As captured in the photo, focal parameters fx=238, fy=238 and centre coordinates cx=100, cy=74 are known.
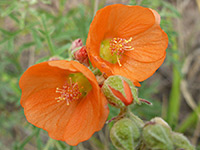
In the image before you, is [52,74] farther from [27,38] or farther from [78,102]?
[27,38]

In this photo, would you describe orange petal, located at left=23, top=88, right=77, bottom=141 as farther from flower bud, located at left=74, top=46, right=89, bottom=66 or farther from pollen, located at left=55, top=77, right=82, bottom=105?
flower bud, located at left=74, top=46, right=89, bottom=66

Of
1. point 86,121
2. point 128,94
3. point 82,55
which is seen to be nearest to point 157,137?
point 128,94

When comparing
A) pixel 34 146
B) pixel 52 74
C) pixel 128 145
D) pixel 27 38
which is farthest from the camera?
pixel 27 38

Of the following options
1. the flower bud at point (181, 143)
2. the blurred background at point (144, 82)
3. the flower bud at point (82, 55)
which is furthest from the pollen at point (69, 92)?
the blurred background at point (144, 82)

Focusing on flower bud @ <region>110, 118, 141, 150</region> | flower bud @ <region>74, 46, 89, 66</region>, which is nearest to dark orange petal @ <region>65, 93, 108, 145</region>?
flower bud @ <region>110, 118, 141, 150</region>

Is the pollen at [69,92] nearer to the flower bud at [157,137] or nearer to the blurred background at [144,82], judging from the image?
the flower bud at [157,137]

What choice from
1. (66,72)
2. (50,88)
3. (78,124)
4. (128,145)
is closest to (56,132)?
(78,124)

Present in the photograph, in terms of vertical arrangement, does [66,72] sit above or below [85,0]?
above

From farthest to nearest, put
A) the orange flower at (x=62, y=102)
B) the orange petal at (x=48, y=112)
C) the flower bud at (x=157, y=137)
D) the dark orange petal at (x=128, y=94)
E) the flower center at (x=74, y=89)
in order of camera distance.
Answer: the flower center at (x=74, y=89) < the orange petal at (x=48, y=112) < the orange flower at (x=62, y=102) < the dark orange petal at (x=128, y=94) < the flower bud at (x=157, y=137)
